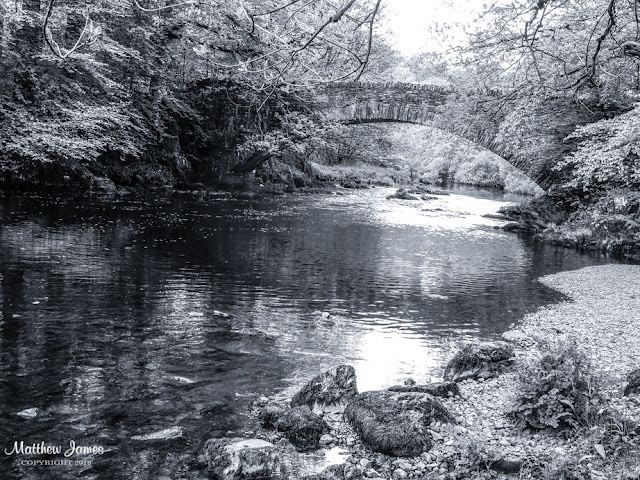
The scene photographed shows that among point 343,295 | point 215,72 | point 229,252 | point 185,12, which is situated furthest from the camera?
point 215,72

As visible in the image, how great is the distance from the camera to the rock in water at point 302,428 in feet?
14.8

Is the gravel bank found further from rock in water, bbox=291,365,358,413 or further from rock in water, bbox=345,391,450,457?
rock in water, bbox=291,365,358,413

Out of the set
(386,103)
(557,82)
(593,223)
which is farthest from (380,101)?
(557,82)

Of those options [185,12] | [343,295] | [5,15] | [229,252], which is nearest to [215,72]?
[185,12]

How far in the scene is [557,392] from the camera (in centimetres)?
454

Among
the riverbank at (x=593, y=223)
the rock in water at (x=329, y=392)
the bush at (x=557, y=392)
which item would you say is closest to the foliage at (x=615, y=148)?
the riverbank at (x=593, y=223)

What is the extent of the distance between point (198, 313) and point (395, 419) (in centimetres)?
429

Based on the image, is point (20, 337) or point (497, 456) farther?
point (20, 337)

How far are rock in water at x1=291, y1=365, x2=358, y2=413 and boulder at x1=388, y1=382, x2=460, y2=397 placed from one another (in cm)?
45

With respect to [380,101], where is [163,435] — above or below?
below

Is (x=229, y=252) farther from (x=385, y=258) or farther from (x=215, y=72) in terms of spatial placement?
(x=215, y=72)

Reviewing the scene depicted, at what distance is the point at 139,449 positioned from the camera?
4.25 meters

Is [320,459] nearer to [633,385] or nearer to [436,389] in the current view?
[436,389]

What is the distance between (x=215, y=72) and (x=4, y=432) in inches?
885
